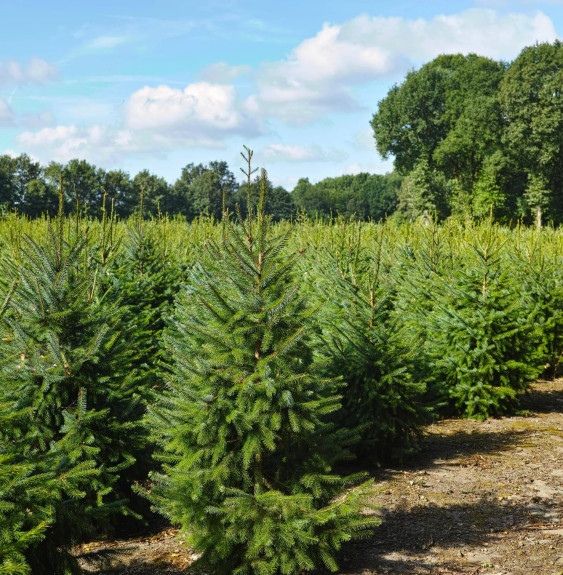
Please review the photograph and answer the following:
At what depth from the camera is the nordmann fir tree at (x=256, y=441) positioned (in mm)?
3791

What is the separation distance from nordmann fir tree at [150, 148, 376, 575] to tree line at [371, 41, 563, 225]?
35025 mm

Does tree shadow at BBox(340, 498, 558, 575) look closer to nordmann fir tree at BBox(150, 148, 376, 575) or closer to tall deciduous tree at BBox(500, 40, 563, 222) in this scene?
nordmann fir tree at BBox(150, 148, 376, 575)

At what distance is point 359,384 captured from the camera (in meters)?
6.24

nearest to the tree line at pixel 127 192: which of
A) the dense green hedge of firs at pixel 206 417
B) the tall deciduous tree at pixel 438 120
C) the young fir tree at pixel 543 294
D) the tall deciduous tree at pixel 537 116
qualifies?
the tall deciduous tree at pixel 438 120

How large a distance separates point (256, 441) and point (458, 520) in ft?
7.32

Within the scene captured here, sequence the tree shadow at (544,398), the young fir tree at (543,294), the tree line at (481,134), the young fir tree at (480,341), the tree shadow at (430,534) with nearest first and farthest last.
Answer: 1. the tree shadow at (430,534)
2. the young fir tree at (480,341)
3. the tree shadow at (544,398)
4. the young fir tree at (543,294)
5. the tree line at (481,134)

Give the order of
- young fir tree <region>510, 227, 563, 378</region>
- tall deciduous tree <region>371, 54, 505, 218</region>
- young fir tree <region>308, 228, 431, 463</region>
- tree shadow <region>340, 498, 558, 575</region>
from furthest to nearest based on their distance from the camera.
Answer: tall deciduous tree <region>371, 54, 505, 218</region>, young fir tree <region>510, 227, 563, 378</region>, young fir tree <region>308, 228, 431, 463</region>, tree shadow <region>340, 498, 558, 575</region>

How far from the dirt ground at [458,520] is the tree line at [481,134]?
32062 mm

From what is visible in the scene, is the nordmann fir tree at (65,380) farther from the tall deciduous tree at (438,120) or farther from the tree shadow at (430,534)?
the tall deciduous tree at (438,120)

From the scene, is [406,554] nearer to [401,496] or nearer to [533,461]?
[401,496]

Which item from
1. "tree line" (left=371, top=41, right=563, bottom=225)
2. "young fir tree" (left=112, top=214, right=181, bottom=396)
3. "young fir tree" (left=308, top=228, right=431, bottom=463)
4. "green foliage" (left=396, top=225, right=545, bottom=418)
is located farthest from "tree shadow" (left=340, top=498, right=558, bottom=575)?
"tree line" (left=371, top=41, right=563, bottom=225)

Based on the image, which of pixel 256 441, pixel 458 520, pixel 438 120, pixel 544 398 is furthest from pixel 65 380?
pixel 438 120

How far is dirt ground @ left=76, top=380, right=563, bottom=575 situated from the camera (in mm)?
4355

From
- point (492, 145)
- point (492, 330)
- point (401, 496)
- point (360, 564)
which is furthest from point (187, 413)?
point (492, 145)
